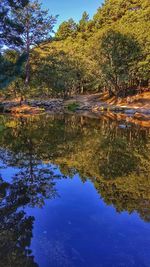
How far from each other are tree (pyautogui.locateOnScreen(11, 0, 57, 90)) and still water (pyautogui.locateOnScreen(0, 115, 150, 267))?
2738 cm

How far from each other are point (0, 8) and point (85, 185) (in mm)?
13554

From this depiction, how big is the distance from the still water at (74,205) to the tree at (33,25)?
27.4 m

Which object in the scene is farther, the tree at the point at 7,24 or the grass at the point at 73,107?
the grass at the point at 73,107

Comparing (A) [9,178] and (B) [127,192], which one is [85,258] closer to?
(B) [127,192]

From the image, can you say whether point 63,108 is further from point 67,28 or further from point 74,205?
point 67,28

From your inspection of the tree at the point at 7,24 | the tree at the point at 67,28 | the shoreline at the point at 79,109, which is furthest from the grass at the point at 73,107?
the tree at the point at 67,28

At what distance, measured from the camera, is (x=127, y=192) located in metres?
9.09

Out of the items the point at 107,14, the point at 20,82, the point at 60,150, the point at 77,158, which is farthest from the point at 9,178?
the point at 107,14

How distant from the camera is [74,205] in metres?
8.35

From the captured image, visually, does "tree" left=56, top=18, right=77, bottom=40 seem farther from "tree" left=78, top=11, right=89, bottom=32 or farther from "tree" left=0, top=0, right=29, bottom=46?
"tree" left=0, top=0, right=29, bottom=46

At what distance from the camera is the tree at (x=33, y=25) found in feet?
131

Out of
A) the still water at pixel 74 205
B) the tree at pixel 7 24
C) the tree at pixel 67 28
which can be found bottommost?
the still water at pixel 74 205

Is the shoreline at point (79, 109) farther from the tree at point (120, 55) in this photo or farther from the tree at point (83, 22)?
the tree at point (83, 22)

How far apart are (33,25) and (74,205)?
122 feet
